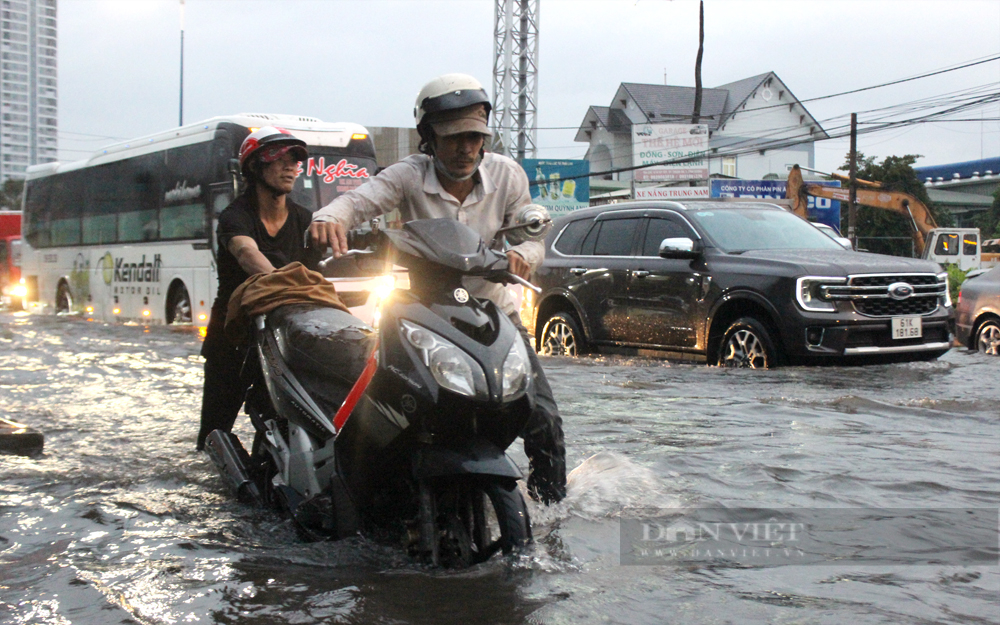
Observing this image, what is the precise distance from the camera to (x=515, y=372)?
3.09m

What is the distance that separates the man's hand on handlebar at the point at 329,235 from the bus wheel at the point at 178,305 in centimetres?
1406

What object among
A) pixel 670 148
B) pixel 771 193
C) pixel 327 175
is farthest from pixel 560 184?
pixel 327 175

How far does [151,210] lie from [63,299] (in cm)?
524

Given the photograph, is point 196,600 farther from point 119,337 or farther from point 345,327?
point 119,337

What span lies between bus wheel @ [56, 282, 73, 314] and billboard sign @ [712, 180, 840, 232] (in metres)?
27.7

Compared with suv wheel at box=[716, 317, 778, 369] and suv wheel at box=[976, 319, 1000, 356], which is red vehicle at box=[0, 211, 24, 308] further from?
suv wheel at box=[976, 319, 1000, 356]

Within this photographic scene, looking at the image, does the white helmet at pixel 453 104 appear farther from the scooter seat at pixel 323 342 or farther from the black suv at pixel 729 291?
A: the black suv at pixel 729 291

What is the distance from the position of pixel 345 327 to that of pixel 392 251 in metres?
0.67

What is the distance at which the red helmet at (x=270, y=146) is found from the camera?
463 centimetres

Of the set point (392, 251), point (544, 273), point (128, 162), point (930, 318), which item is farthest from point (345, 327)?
point (128, 162)

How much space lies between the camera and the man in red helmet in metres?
4.67

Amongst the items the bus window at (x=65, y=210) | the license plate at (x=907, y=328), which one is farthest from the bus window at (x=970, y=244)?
the bus window at (x=65, y=210)

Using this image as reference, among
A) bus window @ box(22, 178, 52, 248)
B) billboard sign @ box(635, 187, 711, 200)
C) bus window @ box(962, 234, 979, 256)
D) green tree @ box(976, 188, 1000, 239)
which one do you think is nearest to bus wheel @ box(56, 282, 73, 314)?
bus window @ box(22, 178, 52, 248)

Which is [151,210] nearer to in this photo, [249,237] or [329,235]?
[249,237]
